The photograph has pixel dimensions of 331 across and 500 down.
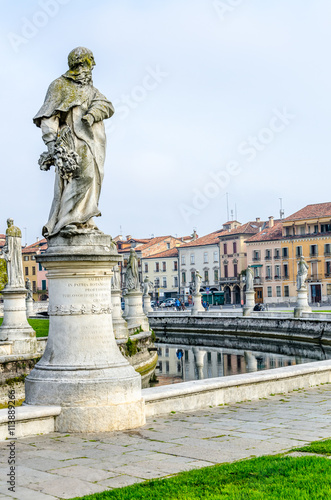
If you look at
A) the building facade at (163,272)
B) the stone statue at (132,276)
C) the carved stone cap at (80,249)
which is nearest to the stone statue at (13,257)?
the stone statue at (132,276)

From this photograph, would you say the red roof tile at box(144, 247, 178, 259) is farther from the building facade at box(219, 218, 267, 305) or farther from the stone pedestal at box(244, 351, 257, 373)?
the stone pedestal at box(244, 351, 257, 373)

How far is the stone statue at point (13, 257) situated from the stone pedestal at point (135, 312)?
367 inches

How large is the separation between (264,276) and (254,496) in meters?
84.1

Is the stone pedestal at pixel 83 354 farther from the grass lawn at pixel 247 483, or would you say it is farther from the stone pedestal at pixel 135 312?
the stone pedestal at pixel 135 312

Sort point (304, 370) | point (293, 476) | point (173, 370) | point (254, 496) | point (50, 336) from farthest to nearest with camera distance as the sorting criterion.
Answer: point (173, 370) < point (304, 370) < point (50, 336) < point (293, 476) < point (254, 496)

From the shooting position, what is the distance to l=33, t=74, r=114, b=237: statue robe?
797 centimetres

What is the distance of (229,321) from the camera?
4072cm

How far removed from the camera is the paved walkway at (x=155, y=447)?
5.26 meters

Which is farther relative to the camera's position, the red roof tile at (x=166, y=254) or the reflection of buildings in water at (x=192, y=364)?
the red roof tile at (x=166, y=254)

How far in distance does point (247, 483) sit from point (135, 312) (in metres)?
22.8

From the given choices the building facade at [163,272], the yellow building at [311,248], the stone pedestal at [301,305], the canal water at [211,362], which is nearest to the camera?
the canal water at [211,362]

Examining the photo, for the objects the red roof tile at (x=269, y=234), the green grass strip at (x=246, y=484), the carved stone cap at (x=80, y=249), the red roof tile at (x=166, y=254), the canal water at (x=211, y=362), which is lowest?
the canal water at (x=211, y=362)

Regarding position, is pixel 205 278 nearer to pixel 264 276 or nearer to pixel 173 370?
pixel 264 276

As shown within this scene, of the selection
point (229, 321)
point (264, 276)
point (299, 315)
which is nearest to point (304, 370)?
point (299, 315)
